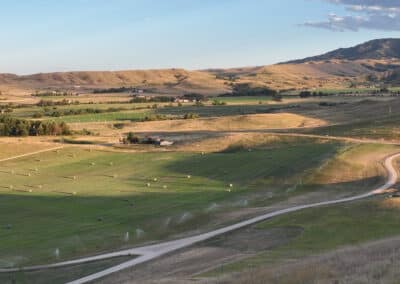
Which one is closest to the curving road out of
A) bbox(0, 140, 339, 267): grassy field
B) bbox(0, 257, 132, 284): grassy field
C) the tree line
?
bbox(0, 257, 132, 284): grassy field

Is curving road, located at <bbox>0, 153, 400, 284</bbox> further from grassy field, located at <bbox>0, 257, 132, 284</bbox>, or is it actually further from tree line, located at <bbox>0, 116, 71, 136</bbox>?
tree line, located at <bbox>0, 116, 71, 136</bbox>

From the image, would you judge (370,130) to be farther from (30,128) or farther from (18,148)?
(30,128)

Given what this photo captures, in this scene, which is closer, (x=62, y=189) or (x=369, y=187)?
(x=369, y=187)

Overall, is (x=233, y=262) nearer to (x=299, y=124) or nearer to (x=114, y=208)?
(x=114, y=208)

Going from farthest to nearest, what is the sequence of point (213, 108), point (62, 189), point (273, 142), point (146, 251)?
point (213, 108), point (273, 142), point (62, 189), point (146, 251)

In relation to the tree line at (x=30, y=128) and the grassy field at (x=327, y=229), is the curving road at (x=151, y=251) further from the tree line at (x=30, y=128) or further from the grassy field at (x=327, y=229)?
the tree line at (x=30, y=128)

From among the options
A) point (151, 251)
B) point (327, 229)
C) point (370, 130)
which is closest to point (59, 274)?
point (151, 251)

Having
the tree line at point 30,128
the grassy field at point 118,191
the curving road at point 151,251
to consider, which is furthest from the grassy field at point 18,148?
the curving road at point 151,251

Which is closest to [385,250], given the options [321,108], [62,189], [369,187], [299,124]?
[369,187]
